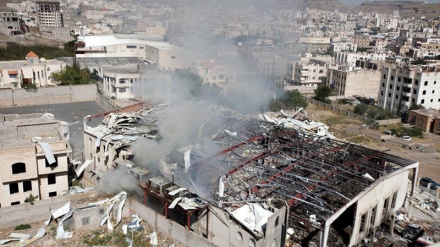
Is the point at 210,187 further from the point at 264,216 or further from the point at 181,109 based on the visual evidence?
the point at 181,109

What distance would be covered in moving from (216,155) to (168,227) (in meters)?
1.80

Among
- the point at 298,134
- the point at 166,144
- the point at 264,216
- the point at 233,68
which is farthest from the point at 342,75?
the point at 264,216

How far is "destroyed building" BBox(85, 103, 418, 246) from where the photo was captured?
21.6ft

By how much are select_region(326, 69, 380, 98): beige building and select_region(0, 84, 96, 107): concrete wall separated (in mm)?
13744

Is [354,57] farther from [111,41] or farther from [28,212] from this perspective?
[28,212]

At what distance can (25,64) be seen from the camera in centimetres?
1980

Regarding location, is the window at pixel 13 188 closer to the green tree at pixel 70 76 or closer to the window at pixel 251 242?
the window at pixel 251 242

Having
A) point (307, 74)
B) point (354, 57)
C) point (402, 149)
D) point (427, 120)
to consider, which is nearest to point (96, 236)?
point (402, 149)

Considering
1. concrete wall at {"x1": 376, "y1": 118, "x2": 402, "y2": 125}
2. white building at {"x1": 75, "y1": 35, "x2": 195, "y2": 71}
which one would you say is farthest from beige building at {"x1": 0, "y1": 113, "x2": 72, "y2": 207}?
concrete wall at {"x1": 376, "y1": 118, "x2": 402, "y2": 125}

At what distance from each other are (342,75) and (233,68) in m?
8.71

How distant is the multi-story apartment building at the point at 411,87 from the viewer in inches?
728

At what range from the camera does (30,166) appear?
8281mm

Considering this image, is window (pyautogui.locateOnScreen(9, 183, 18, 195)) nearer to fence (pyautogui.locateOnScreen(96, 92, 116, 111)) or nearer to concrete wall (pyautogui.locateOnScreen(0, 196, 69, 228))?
concrete wall (pyautogui.locateOnScreen(0, 196, 69, 228))

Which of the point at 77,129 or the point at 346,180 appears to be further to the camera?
the point at 77,129
